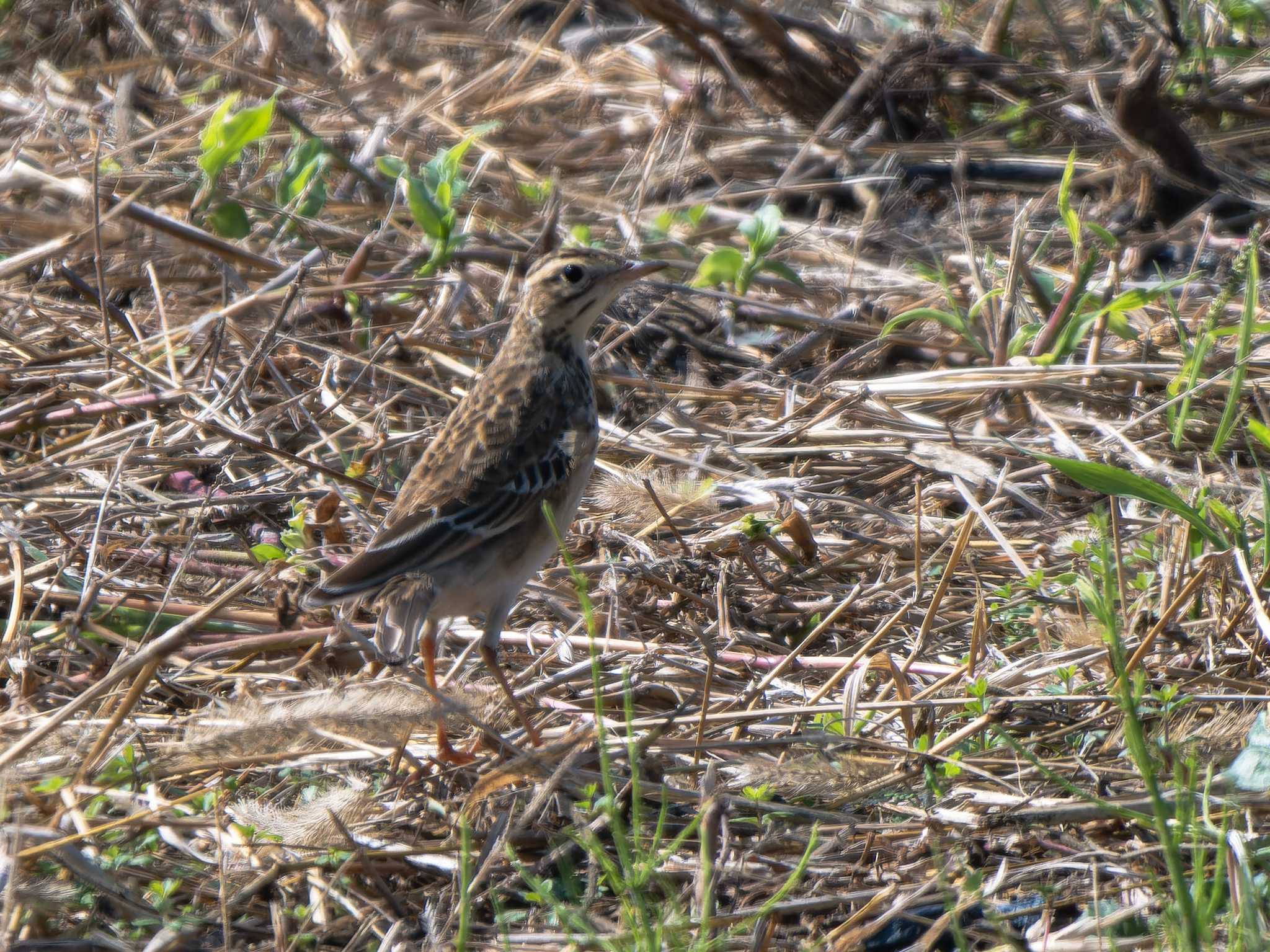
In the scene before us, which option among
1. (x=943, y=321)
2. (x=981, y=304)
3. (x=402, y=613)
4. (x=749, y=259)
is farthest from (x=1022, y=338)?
(x=402, y=613)

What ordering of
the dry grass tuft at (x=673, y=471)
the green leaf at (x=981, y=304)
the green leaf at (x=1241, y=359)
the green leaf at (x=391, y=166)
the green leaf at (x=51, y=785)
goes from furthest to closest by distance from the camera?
1. the green leaf at (x=391, y=166)
2. the green leaf at (x=981, y=304)
3. the green leaf at (x=1241, y=359)
4. the green leaf at (x=51, y=785)
5. the dry grass tuft at (x=673, y=471)

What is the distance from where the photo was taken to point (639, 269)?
16.8ft

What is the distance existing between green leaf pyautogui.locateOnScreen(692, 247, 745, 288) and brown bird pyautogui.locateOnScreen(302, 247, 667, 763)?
3.60ft

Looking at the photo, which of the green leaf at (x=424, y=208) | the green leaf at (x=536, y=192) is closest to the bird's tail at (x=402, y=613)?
the green leaf at (x=424, y=208)

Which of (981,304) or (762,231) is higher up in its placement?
(762,231)

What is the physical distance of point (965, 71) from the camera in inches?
331

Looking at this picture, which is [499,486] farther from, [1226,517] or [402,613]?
[1226,517]

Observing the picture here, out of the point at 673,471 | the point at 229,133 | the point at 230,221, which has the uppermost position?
the point at 229,133

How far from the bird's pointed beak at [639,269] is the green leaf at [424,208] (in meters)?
1.12

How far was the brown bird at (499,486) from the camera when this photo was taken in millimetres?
4137

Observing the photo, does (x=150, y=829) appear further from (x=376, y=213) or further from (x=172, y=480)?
(x=376, y=213)

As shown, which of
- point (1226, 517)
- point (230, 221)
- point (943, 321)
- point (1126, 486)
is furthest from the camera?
point (230, 221)

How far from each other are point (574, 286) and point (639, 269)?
0.25 metres

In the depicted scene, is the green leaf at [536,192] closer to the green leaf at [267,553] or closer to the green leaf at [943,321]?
the green leaf at [943,321]
